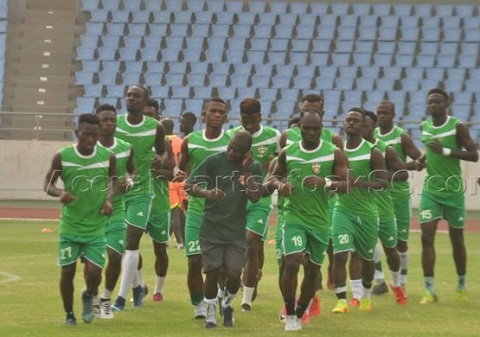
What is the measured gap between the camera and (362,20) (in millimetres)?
38406

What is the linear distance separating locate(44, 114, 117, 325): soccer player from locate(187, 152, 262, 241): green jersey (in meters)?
0.93

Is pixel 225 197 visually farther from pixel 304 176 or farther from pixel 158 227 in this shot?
pixel 158 227

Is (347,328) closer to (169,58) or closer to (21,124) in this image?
(21,124)

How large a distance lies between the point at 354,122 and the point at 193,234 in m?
2.30

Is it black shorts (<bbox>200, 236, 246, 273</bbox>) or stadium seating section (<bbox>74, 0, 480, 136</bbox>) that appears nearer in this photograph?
black shorts (<bbox>200, 236, 246, 273</bbox>)

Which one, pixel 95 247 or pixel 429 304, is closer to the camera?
pixel 95 247

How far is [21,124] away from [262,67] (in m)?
7.77

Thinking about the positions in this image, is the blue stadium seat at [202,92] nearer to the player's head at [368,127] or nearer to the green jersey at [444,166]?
the green jersey at [444,166]

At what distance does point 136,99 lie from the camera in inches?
538

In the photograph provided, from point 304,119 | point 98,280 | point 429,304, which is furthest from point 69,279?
point 429,304

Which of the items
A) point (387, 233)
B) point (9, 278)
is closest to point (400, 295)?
point (387, 233)

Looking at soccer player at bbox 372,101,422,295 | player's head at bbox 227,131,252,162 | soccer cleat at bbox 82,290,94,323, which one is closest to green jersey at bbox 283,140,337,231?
player's head at bbox 227,131,252,162

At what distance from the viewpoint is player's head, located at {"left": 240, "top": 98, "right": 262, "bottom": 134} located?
13705 millimetres

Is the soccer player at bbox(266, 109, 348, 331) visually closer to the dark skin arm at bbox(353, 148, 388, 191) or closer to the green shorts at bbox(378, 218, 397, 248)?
the dark skin arm at bbox(353, 148, 388, 191)
